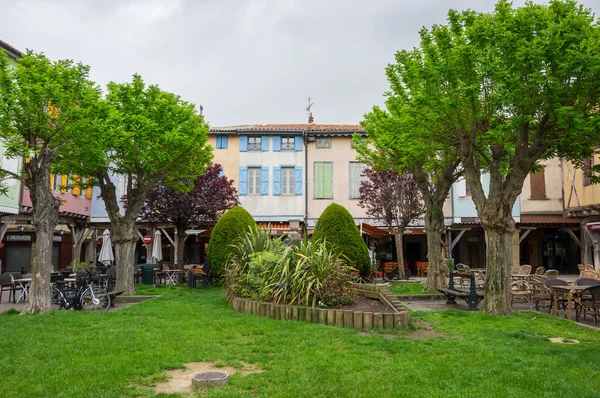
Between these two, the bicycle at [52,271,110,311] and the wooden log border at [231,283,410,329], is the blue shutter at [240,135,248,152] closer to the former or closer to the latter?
the bicycle at [52,271,110,311]

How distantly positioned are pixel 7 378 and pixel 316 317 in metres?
4.67

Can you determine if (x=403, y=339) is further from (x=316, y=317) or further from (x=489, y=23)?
(x=489, y=23)

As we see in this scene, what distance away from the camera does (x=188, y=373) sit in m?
5.22

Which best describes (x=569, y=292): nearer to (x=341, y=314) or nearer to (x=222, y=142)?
(x=341, y=314)

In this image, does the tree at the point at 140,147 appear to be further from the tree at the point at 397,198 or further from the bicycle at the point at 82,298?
the tree at the point at 397,198

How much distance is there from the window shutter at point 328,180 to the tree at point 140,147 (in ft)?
34.4

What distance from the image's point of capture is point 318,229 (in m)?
14.1

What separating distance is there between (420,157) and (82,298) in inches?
362

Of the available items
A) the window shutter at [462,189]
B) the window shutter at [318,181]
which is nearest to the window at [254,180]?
the window shutter at [318,181]

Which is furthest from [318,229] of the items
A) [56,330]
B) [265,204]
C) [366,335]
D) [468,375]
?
[265,204]

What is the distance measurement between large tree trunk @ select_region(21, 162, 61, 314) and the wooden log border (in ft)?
14.2

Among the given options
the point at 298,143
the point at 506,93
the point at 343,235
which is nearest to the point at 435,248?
the point at 343,235

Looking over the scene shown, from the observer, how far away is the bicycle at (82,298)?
35.4 feet

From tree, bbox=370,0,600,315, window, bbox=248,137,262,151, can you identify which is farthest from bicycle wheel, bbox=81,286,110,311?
window, bbox=248,137,262,151
